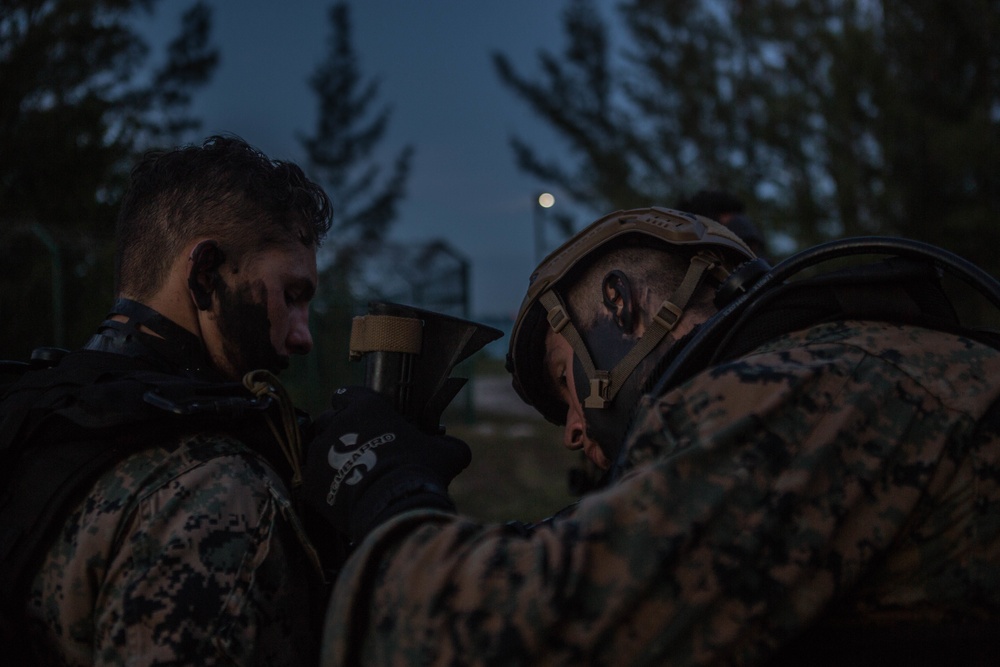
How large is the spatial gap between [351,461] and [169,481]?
Result: 0.37 meters

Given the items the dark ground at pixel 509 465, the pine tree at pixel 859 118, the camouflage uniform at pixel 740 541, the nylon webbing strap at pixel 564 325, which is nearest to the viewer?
the camouflage uniform at pixel 740 541

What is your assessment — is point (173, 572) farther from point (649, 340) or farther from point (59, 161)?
point (59, 161)

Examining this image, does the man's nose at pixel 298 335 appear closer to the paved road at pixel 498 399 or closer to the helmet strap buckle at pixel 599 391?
the helmet strap buckle at pixel 599 391

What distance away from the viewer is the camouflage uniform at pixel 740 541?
1.20 metres

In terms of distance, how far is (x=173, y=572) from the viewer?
1.57 meters

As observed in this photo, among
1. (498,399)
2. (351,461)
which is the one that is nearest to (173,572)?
(351,461)

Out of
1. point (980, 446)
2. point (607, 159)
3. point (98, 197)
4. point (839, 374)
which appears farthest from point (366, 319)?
point (607, 159)

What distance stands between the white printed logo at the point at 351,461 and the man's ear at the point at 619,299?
0.73 meters

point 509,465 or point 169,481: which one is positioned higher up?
point 169,481

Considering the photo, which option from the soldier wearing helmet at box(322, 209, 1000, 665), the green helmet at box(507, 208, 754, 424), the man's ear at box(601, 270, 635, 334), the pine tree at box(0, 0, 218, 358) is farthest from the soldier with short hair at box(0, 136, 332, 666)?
the pine tree at box(0, 0, 218, 358)

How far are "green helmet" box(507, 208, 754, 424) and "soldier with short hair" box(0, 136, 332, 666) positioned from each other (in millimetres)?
722

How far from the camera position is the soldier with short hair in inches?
62.2

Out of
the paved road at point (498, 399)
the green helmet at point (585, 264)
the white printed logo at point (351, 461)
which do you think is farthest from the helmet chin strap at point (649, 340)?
the paved road at point (498, 399)

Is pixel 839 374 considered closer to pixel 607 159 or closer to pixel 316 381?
pixel 316 381
